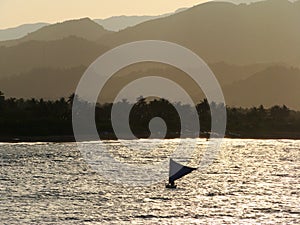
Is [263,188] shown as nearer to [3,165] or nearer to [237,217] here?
[237,217]

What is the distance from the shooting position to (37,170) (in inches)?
5930

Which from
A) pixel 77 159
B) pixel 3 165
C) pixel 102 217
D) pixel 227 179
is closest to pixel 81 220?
pixel 102 217

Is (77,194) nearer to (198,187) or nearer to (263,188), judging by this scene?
(198,187)

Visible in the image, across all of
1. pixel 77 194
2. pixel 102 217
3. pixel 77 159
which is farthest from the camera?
pixel 77 159

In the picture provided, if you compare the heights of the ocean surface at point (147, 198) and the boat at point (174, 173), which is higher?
the boat at point (174, 173)

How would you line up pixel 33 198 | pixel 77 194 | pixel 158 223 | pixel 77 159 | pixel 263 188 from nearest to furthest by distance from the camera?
pixel 158 223
pixel 33 198
pixel 77 194
pixel 263 188
pixel 77 159

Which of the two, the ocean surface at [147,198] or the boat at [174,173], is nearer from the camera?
the ocean surface at [147,198]

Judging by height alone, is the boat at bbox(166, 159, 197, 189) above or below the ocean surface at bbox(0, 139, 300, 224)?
above

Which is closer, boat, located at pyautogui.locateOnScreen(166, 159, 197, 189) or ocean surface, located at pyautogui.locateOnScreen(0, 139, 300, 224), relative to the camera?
ocean surface, located at pyautogui.locateOnScreen(0, 139, 300, 224)

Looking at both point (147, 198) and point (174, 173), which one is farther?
point (174, 173)

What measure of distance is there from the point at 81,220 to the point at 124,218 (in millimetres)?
5322

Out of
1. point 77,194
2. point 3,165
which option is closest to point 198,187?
point 77,194

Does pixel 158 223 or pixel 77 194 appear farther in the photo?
pixel 77 194

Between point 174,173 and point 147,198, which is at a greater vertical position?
point 174,173
